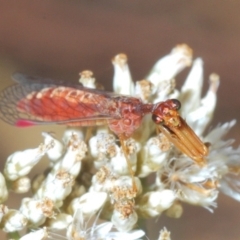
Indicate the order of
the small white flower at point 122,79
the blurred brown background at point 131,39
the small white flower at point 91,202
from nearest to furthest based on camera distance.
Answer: the small white flower at point 91,202, the small white flower at point 122,79, the blurred brown background at point 131,39

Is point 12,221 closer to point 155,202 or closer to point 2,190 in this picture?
point 2,190

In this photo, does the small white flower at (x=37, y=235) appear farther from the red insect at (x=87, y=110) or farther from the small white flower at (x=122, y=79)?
the small white flower at (x=122, y=79)

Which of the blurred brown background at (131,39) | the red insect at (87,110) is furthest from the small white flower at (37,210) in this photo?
the blurred brown background at (131,39)

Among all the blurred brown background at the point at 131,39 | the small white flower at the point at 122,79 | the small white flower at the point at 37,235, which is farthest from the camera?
the blurred brown background at the point at 131,39

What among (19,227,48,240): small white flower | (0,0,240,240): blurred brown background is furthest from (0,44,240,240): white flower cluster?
(0,0,240,240): blurred brown background

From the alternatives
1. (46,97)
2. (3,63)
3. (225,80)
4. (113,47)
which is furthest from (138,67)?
(46,97)

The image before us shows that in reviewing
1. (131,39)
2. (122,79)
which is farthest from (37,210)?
(131,39)
